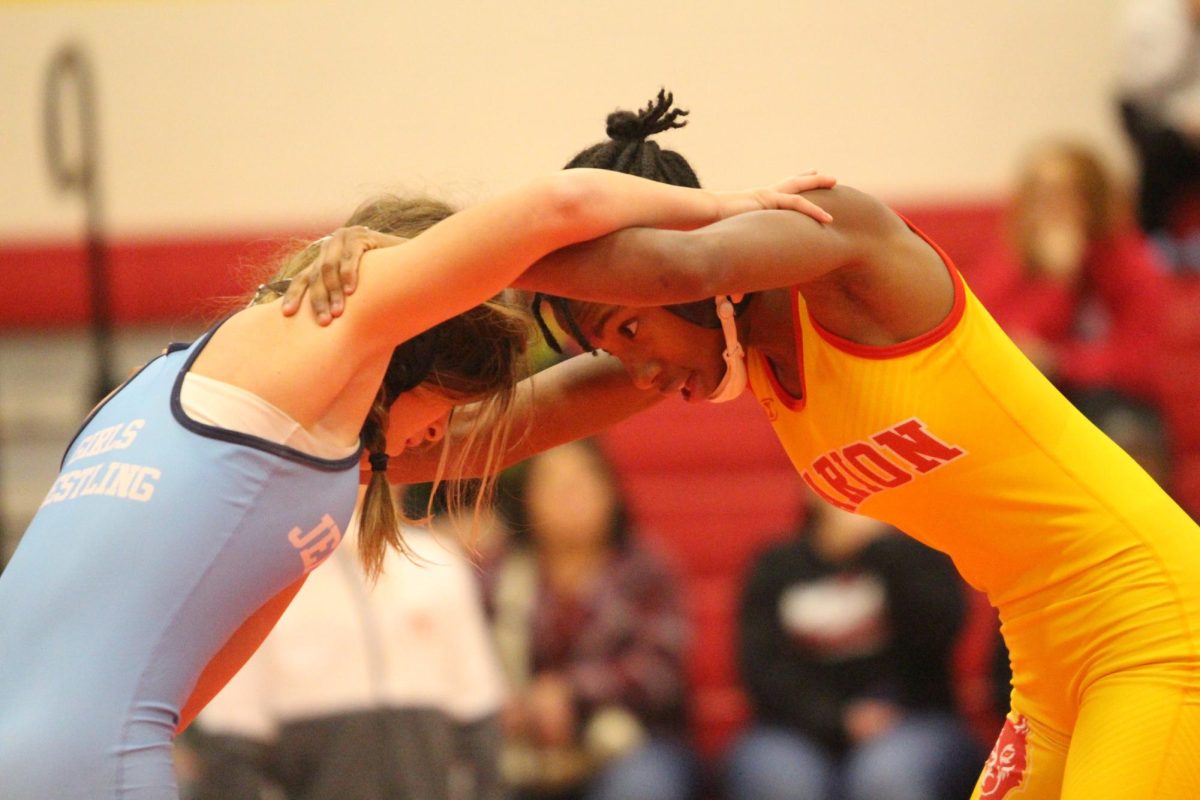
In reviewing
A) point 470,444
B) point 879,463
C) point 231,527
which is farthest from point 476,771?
point 231,527

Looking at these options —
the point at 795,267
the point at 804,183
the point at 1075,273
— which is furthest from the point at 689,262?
the point at 1075,273

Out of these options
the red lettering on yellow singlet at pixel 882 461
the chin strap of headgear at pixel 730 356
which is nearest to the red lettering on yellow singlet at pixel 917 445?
the red lettering on yellow singlet at pixel 882 461

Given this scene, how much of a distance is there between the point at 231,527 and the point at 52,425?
479 centimetres

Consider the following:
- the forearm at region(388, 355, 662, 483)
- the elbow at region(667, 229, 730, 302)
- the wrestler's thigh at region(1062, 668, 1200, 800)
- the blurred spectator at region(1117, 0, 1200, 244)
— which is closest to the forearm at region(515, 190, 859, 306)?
the elbow at region(667, 229, 730, 302)

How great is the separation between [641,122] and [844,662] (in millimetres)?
2674

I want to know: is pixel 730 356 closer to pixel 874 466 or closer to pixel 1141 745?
pixel 874 466

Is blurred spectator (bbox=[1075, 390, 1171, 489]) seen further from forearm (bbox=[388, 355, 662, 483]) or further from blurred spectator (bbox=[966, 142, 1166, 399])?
forearm (bbox=[388, 355, 662, 483])

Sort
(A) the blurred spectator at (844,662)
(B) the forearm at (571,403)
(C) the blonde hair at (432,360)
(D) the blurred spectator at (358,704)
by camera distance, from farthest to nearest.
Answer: (A) the blurred spectator at (844,662) < (D) the blurred spectator at (358,704) < (B) the forearm at (571,403) < (C) the blonde hair at (432,360)

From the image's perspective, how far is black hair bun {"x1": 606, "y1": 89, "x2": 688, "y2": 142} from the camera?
8.49 feet

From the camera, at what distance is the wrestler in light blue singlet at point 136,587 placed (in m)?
1.94

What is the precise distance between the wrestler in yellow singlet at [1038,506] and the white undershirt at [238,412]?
2.85 ft

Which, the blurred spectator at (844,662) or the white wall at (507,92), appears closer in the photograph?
the blurred spectator at (844,662)

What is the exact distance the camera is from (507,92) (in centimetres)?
657

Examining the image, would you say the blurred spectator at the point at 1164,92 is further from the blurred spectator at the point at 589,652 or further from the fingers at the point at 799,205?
the fingers at the point at 799,205
